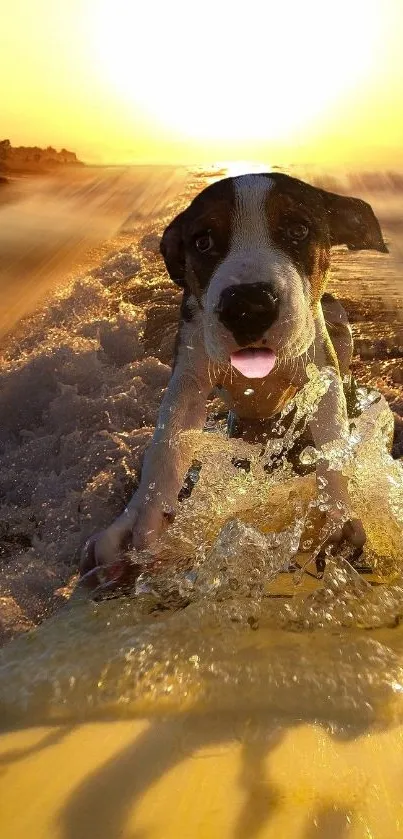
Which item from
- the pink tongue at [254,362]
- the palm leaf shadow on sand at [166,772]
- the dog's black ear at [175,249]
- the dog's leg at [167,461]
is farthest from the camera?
the dog's black ear at [175,249]

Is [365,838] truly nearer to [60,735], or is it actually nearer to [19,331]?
[60,735]

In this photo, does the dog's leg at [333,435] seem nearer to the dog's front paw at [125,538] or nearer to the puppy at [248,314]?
the puppy at [248,314]

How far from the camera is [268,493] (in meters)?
2.96

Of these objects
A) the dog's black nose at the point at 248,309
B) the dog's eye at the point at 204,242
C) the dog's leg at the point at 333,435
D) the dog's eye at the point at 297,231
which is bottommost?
the dog's leg at the point at 333,435

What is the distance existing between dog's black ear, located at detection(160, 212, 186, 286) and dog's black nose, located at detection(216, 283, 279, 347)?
518mm

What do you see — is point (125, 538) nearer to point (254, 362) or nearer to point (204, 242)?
point (254, 362)

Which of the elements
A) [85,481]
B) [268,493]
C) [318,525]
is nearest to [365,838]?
[318,525]

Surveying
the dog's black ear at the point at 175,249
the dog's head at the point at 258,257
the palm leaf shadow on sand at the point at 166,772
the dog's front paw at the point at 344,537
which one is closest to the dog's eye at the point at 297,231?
the dog's head at the point at 258,257

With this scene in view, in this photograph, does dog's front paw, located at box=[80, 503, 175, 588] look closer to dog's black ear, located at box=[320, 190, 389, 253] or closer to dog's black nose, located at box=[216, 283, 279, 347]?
dog's black nose, located at box=[216, 283, 279, 347]

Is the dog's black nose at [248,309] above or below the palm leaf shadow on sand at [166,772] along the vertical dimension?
above

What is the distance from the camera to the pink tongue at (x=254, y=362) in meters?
2.62

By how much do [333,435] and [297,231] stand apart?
2.56 ft

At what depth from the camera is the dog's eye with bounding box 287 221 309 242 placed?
2.67m

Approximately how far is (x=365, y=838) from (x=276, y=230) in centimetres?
209
